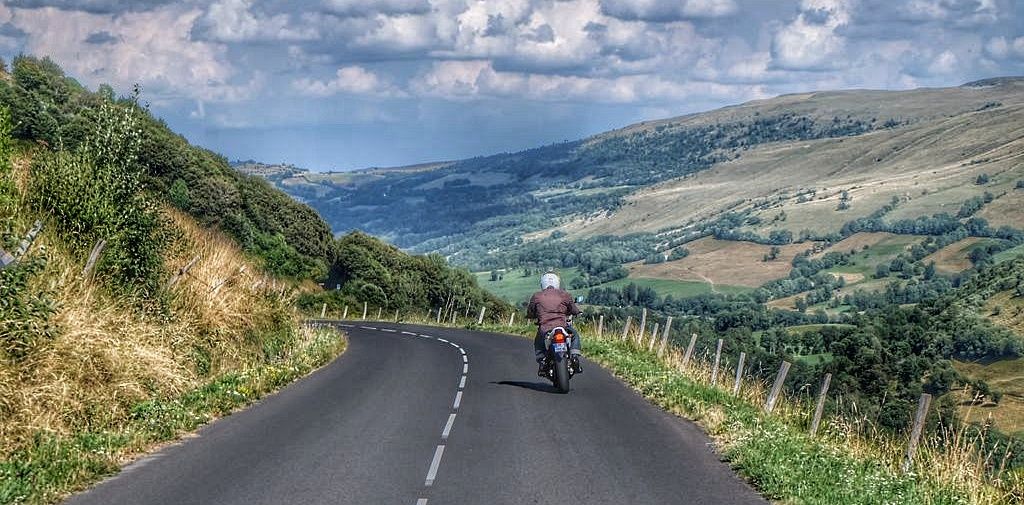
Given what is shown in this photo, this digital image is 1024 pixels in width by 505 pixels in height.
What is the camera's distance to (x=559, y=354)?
19297 mm

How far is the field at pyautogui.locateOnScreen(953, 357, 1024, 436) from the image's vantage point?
A: 74.1m

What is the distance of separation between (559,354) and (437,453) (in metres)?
6.73

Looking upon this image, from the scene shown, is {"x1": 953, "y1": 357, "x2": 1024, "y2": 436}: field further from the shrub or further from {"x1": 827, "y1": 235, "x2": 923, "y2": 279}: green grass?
{"x1": 827, "y1": 235, "x2": 923, "y2": 279}: green grass

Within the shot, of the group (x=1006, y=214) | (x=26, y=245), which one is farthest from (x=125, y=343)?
(x=1006, y=214)

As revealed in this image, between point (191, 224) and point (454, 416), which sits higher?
point (191, 224)

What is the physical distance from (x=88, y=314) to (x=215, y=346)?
5628 mm

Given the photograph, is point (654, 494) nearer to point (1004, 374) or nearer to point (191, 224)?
point (191, 224)

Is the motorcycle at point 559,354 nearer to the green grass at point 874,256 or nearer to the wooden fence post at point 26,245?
the wooden fence post at point 26,245

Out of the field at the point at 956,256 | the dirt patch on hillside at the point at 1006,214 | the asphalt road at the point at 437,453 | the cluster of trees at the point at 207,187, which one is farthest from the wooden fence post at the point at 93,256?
the dirt patch on hillside at the point at 1006,214

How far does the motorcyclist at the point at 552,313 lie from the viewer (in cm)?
1970

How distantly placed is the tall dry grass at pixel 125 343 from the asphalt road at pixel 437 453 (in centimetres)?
123

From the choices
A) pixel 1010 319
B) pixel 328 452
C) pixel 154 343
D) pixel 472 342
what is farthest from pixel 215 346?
pixel 1010 319

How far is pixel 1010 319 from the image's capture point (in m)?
112

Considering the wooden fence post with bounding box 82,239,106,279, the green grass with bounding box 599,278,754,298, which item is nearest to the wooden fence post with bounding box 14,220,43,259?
the wooden fence post with bounding box 82,239,106,279
